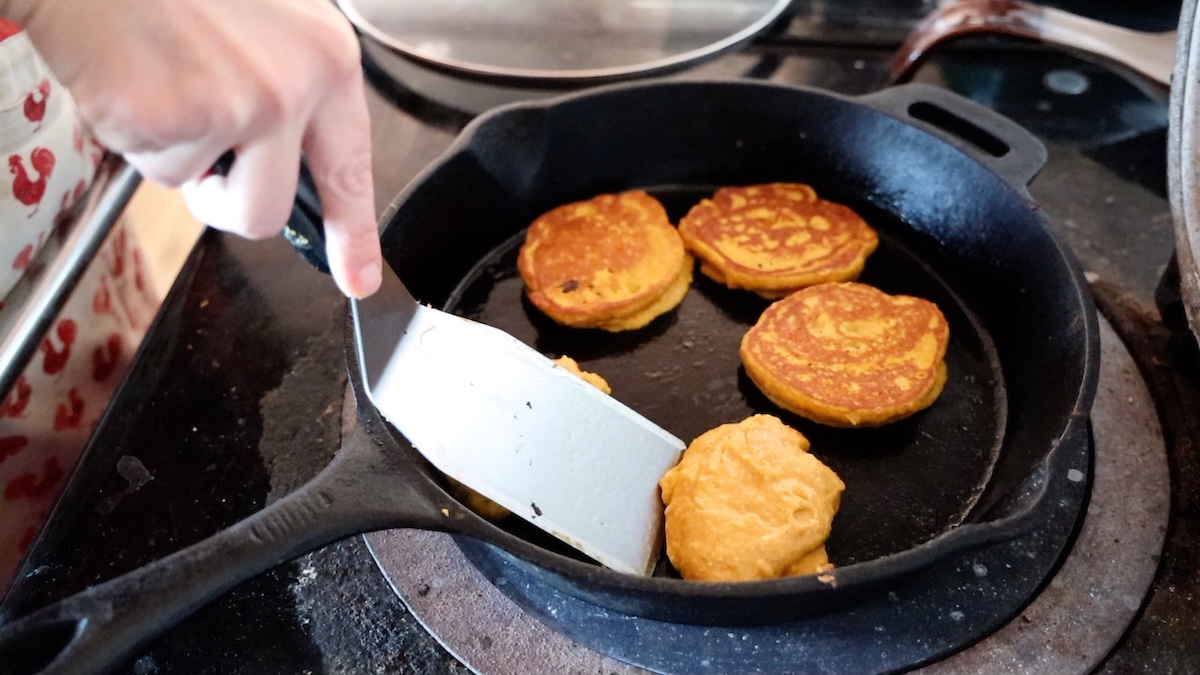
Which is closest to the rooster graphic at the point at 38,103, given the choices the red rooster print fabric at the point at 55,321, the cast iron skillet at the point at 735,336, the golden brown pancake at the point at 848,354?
the red rooster print fabric at the point at 55,321

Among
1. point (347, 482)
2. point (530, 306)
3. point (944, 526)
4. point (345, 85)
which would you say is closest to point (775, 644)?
point (944, 526)

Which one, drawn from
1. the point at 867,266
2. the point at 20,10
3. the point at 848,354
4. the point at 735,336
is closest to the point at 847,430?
the point at 848,354

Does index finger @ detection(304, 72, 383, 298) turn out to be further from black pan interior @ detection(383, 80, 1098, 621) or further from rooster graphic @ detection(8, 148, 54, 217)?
rooster graphic @ detection(8, 148, 54, 217)

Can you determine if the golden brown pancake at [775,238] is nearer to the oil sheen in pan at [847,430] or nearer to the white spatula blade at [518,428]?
the oil sheen in pan at [847,430]

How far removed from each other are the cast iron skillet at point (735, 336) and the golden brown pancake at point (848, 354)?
43mm

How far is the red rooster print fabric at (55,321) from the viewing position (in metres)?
1.10

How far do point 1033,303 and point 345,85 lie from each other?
904 mm

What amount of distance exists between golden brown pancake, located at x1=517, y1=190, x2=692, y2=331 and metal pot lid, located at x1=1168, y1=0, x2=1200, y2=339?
0.62 m

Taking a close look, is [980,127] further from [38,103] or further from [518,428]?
[38,103]

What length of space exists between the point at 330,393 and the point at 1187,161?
110 cm

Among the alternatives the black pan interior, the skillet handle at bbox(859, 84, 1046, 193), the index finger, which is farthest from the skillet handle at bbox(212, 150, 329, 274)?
the skillet handle at bbox(859, 84, 1046, 193)

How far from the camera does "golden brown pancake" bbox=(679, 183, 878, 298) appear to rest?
121 centimetres

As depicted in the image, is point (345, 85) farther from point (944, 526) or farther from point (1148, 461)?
point (1148, 461)

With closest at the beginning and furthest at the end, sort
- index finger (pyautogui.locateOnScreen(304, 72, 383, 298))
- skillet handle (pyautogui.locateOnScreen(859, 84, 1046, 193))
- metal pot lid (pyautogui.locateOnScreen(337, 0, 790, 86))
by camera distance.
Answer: index finger (pyautogui.locateOnScreen(304, 72, 383, 298)), skillet handle (pyautogui.locateOnScreen(859, 84, 1046, 193)), metal pot lid (pyautogui.locateOnScreen(337, 0, 790, 86))
